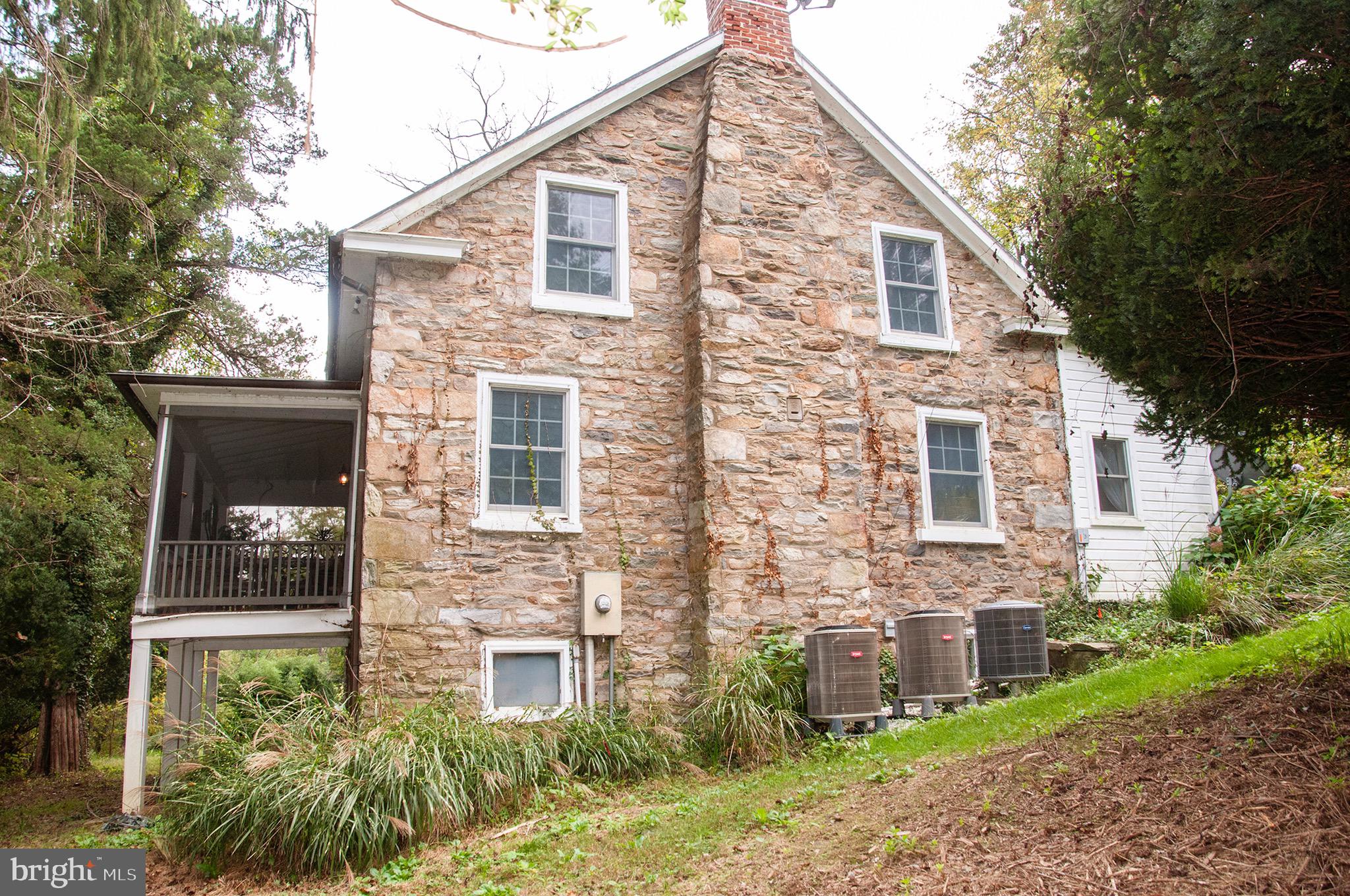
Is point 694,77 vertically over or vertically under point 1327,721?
over

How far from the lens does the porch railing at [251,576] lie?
33.2 feet

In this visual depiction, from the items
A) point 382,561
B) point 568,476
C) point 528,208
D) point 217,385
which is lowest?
point 382,561

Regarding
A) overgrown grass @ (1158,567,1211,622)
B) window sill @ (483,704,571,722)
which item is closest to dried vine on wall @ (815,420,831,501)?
window sill @ (483,704,571,722)

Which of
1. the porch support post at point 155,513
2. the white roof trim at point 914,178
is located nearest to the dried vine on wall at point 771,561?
the white roof trim at point 914,178

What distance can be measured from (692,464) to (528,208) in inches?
128

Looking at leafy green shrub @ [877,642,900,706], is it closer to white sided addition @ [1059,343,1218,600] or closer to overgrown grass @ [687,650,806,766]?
overgrown grass @ [687,650,806,766]

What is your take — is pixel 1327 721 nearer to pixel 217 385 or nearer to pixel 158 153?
pixel 217 385

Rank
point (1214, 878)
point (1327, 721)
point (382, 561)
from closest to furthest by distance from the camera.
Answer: point (1214, 878) → point (1327, 721) → point (382, 561)

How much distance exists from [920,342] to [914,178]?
2.14m

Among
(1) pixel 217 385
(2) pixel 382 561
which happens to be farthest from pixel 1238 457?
(1) pixel 217 385

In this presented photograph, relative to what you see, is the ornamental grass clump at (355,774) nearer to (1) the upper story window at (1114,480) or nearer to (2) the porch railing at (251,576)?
(2) the porch railing at (251,576)

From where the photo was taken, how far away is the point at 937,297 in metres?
11.9

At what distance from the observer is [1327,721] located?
4871 millimetres

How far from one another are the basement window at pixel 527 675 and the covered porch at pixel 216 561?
5.94ft
